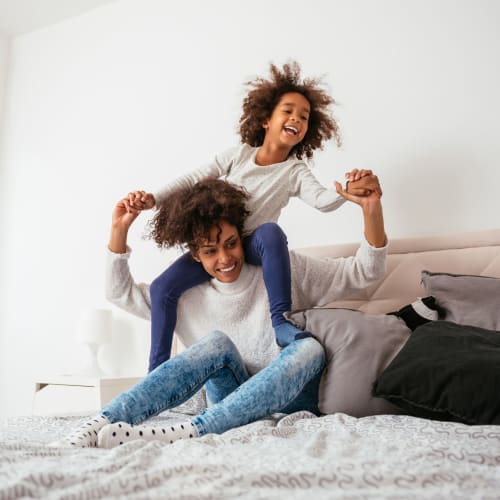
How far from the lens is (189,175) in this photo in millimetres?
2238

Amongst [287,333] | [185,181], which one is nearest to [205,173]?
[185,181]

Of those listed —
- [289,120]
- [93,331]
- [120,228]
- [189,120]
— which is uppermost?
[189,120]

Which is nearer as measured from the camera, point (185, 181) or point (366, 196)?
point (366, 196)

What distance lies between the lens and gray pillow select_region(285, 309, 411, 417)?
1486 mm

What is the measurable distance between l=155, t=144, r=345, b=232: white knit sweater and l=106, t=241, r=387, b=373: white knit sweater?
230 mm

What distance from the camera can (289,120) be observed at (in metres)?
2.19

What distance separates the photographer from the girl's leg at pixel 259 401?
1215 millimetres

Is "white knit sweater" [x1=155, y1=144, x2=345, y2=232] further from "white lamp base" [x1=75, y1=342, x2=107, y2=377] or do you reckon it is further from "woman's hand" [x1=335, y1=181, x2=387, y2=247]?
"white lamp base" [x1=75, y1=342, x2=107, y2=377]

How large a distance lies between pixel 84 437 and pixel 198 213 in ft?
2.89

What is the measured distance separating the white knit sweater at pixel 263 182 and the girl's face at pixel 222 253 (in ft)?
0.62

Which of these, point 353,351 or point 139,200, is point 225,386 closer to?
point 353,351

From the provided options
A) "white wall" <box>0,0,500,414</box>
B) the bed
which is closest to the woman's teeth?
the bed

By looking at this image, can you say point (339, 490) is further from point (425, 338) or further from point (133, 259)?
point (133, 259)

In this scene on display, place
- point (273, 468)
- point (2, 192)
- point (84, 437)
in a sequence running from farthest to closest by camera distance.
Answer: point (2, 192), point (84, 437), point (273, 468)
